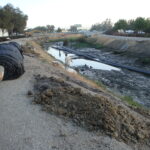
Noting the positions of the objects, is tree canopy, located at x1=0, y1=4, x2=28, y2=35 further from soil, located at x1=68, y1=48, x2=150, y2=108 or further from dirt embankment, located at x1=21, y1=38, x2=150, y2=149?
dirt embankment, located at x1=21, y1=38, x2=150, y2=149

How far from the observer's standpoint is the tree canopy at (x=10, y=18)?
5275cm

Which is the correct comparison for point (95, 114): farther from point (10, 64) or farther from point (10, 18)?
point (10, 18)

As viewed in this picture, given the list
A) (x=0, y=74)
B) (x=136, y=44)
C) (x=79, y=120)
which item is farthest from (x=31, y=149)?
(x=136, y=44)

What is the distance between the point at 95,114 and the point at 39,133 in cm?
213

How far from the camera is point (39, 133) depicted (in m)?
7.11

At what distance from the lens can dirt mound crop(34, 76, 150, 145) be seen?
736 cm

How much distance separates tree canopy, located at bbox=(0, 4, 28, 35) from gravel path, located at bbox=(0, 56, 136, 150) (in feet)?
156

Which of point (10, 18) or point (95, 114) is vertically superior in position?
point (10, 18)

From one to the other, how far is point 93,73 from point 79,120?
20.9 metres

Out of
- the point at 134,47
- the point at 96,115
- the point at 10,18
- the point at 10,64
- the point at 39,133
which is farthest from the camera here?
the point at 10,18

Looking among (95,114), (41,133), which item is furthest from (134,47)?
(41,133)

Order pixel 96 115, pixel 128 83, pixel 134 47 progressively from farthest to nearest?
1. pixel 134 47
2. pixel 128 83
3. pixel 96 115

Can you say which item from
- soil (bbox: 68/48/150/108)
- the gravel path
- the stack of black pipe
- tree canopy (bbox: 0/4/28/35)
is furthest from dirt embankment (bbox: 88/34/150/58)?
the gravel path

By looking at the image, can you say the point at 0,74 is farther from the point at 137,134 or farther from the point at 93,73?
the point at 93,73
